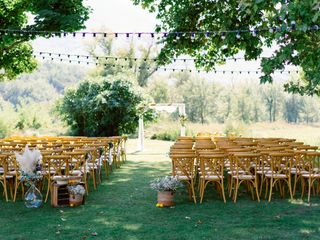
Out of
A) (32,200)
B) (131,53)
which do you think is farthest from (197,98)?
(32,200)

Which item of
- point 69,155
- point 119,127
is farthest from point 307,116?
point 69,155

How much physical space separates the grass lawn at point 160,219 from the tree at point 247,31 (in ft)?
10.3

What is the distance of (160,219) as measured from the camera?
682 centimetres

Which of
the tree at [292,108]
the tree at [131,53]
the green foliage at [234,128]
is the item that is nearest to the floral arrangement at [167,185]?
the green foliage at [234,128]

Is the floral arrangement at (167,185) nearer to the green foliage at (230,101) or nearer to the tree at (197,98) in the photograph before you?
the green foliage at (230,101)

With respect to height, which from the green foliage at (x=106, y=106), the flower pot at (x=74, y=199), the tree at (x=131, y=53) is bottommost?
the flower pot at (x=74, y=199)

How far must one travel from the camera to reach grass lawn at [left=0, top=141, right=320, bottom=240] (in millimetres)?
5926

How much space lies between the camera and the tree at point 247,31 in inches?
332

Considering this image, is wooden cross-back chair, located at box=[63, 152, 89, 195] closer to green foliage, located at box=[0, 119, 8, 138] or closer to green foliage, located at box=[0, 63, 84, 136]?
green foliage, located at box=[0, 119, 8, 138]

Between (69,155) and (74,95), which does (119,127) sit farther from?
(69,155)

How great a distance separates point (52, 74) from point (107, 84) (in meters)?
91.4

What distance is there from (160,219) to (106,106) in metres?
18.7

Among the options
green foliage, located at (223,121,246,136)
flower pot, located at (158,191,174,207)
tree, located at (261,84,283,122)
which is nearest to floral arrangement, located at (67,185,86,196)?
flower pot, located at (158,191,174,207)

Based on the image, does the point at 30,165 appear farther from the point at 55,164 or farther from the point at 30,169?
the point at 55,164
